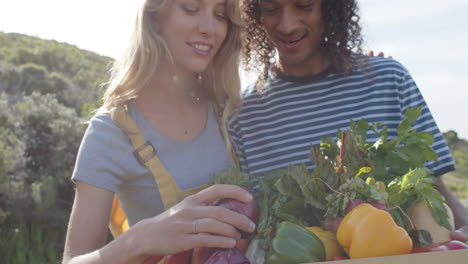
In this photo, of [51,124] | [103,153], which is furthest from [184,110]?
[51,124]

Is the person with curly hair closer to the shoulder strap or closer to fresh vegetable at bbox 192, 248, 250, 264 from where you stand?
the shoulder strap

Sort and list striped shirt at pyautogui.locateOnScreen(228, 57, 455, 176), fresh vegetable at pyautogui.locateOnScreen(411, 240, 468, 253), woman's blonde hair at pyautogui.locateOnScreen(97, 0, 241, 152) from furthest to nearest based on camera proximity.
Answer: striped shirt at pyautogui.locateOnScreen(228, 57, 455, 176) → woman's blonde hair at pyautogui.locateOnScreen(97, 0, 241, 152) → fresh vegetable at pyautogui.locateOnScreen(411, 240, 468, 253)

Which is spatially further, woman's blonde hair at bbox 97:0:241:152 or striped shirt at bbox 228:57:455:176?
striped shirt at bbox 228:57:455:176

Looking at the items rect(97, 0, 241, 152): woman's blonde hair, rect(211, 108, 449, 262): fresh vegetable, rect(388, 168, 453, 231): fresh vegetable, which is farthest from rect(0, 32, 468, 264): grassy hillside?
rect(388, 168, 453, 231): fresh vegetable

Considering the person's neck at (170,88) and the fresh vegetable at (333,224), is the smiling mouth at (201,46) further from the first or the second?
the fresh vegetable at (333,224)

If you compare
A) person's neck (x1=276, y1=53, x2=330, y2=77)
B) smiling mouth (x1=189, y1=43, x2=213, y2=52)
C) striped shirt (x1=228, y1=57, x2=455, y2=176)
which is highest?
smiling mouth (x1=189, y1=43, x2=213, y2=52)

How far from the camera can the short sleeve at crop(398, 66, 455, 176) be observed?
2234 millimetres

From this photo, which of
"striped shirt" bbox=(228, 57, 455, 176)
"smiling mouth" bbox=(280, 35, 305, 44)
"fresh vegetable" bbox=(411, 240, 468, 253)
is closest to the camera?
"fresh vegetable" bbox=(411, 240, 468, 253)

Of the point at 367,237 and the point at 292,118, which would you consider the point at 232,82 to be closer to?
the point at 292,118

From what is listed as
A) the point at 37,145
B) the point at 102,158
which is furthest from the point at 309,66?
the point at 37,145

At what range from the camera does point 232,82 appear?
2.46 m

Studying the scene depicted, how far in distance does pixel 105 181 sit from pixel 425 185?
112 centimetres

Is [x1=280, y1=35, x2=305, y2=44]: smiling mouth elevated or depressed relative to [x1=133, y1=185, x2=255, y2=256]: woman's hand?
elevated

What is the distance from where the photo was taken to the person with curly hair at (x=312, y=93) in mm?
2300
